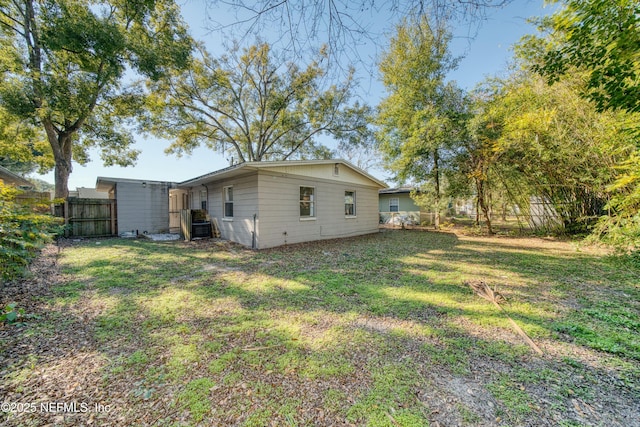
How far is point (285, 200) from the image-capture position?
27.7ft

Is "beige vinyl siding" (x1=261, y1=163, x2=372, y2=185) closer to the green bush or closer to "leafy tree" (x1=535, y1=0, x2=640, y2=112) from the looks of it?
the green bush

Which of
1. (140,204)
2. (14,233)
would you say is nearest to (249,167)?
(14,233)

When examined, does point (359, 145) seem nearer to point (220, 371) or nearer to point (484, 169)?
point (484, 169)

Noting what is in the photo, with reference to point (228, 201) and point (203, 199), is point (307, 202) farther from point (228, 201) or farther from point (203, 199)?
point (203, 199)

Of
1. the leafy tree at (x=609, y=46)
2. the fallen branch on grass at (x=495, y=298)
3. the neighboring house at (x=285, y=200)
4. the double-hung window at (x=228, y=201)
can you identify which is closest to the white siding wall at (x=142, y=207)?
the neighboring house at (x=285, y=200)

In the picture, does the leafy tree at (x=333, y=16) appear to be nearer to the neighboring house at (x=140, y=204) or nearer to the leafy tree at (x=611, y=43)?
the leafy tree at (x=611, y=43)

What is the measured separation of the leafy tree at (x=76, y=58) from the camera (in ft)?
28.1

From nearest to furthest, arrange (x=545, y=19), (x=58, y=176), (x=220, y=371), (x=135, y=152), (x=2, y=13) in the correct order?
(x=220, y=371)
(x=545, y=19)
(x=2, y=13)
(x=58, y=176)
(x=135, y=152)

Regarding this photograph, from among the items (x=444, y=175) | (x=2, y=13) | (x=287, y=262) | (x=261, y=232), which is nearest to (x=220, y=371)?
(x=287, y=262)

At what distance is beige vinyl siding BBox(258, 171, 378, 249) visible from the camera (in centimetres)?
789

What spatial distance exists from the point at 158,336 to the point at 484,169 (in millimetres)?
12224

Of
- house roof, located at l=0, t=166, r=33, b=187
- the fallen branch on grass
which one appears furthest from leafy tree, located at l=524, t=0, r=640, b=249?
house roof, located at l=0, t=166, r=33, b=187

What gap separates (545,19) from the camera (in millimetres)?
5383

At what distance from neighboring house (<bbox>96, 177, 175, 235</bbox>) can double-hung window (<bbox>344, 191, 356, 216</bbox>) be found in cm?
860
